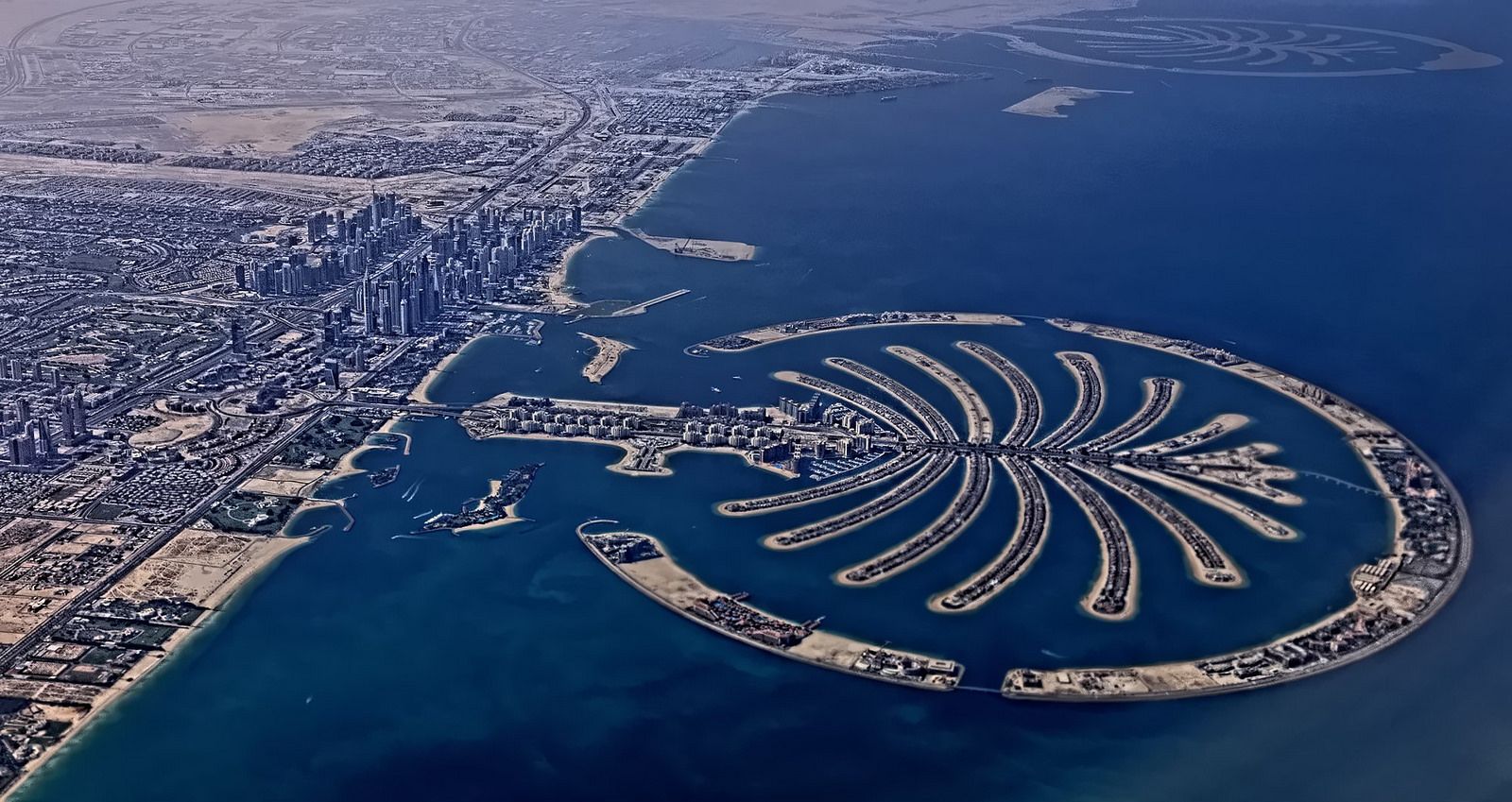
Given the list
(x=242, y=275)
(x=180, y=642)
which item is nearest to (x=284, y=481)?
(x=180, y=642)

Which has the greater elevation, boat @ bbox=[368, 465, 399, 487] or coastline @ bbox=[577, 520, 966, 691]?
coastline @ bbox=[577, 520, 966, 691]

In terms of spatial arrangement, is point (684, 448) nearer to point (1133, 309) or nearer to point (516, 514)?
point (516, 514)

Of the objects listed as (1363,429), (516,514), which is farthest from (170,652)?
(1363,429)

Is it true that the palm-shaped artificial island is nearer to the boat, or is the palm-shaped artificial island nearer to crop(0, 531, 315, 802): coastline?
the boat

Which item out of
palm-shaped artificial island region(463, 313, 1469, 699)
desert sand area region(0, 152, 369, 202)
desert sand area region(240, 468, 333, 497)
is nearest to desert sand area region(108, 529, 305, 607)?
desert sand area region(240, 468, 333, 497)

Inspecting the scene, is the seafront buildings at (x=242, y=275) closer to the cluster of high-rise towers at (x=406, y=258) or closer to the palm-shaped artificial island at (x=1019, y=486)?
the cluster of high-rise towers at (x=406, y=258)

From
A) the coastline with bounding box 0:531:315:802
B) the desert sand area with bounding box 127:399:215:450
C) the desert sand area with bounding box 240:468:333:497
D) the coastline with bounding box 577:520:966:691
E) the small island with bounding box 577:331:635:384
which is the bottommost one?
the coastline with bounding box 0:531:315:802

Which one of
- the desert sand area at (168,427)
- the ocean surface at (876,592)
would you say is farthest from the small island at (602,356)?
the desert sand area at (168,427)
